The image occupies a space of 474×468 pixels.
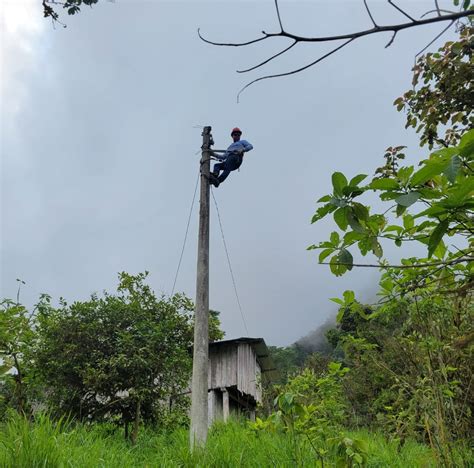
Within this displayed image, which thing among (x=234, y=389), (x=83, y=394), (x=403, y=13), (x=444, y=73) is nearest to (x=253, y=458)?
(x=444, y=73)

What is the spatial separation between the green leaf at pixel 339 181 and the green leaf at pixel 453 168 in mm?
317

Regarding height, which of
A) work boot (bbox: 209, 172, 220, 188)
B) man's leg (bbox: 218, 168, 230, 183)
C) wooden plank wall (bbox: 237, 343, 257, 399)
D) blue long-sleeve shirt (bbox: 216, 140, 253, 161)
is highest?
blue long-sleeve shirt (bbox: 216, 140, 253, 161)

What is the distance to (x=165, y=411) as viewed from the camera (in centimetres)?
818

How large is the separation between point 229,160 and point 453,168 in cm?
599

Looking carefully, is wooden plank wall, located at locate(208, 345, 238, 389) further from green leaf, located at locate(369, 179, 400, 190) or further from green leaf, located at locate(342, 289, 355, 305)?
green leaf, located at locate(369, 179, 400, 190)

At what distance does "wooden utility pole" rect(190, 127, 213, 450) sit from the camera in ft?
16.4

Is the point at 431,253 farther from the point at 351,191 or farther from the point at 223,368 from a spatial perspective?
the point at 223,368

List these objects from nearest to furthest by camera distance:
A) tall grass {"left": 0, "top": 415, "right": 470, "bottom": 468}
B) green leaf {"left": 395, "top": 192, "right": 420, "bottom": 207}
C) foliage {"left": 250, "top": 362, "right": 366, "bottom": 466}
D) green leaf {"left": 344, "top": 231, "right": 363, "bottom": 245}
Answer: green leaf {"left": 395, "top": 192, "right": 420, "bottom": 207}
green leaf {"left": 344, "top": 231, "right": 363, "bottom": 245}
foliage {"left": 250, "top": 362, "right": 366, "bottom": 466}
tall grass {"left": 0, "top": 415, "right": 470, "bottom": 468}

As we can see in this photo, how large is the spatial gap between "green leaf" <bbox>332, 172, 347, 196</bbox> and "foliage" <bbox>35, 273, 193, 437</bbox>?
6.92 meters

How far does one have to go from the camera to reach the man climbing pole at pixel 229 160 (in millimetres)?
6707

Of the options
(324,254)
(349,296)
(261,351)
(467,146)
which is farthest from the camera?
(261,351)

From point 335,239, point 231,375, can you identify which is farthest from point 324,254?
point 231,375

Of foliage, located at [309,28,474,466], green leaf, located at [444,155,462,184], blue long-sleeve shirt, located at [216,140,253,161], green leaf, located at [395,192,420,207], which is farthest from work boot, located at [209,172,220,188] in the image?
green leaf, located at [444,155,462,184]

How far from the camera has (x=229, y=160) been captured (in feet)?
22.1
